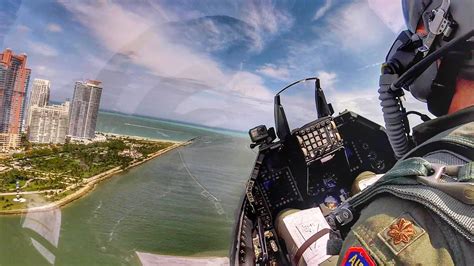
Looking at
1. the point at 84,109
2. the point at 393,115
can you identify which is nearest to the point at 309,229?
the point at 393,115

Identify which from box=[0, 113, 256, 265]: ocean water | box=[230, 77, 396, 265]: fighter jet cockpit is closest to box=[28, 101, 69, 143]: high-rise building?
box=[0, 113, 256, 265]: ocean water

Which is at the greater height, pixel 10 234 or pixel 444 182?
pixel 444 182

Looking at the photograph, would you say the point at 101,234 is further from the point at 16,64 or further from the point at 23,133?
the point at 16,64

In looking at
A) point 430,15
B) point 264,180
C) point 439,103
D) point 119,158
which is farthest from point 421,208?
point 264,180

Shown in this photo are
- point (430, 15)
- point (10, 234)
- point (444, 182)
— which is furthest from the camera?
point (10, 234)

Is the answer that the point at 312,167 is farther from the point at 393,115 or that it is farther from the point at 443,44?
the point at 443,44

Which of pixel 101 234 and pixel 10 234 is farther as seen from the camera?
pixel 101 234
